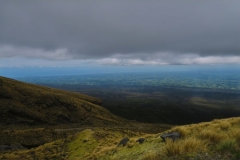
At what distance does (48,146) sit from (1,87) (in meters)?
54.5

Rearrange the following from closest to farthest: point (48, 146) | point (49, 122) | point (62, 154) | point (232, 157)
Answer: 1. point (232, 157)
2. point (62, 154)
3. point (48, 146)
4. point (49, 122)

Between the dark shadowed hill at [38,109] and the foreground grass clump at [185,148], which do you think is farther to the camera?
the dark shadowed hill at [38,109]

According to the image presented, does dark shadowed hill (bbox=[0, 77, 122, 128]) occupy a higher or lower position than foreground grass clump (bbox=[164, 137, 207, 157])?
lower

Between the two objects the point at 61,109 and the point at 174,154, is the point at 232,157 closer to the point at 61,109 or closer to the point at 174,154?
the point at 174,154

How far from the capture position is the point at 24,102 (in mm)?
69750

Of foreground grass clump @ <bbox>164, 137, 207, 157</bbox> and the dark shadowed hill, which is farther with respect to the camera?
the dark shadowed hill

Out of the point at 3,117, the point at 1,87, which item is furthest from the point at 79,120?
the point at 1,87

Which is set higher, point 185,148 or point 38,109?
point 185,148

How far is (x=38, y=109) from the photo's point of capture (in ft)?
230

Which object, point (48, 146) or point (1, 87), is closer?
point (48, 146)

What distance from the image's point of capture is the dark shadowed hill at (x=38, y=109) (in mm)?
62219

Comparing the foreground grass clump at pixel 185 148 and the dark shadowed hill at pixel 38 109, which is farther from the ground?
the foreground grass clump at pixel 185 148

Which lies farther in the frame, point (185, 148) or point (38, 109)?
point (38, 109)

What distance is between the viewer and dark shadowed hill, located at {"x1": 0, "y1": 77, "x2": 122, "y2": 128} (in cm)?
6222
